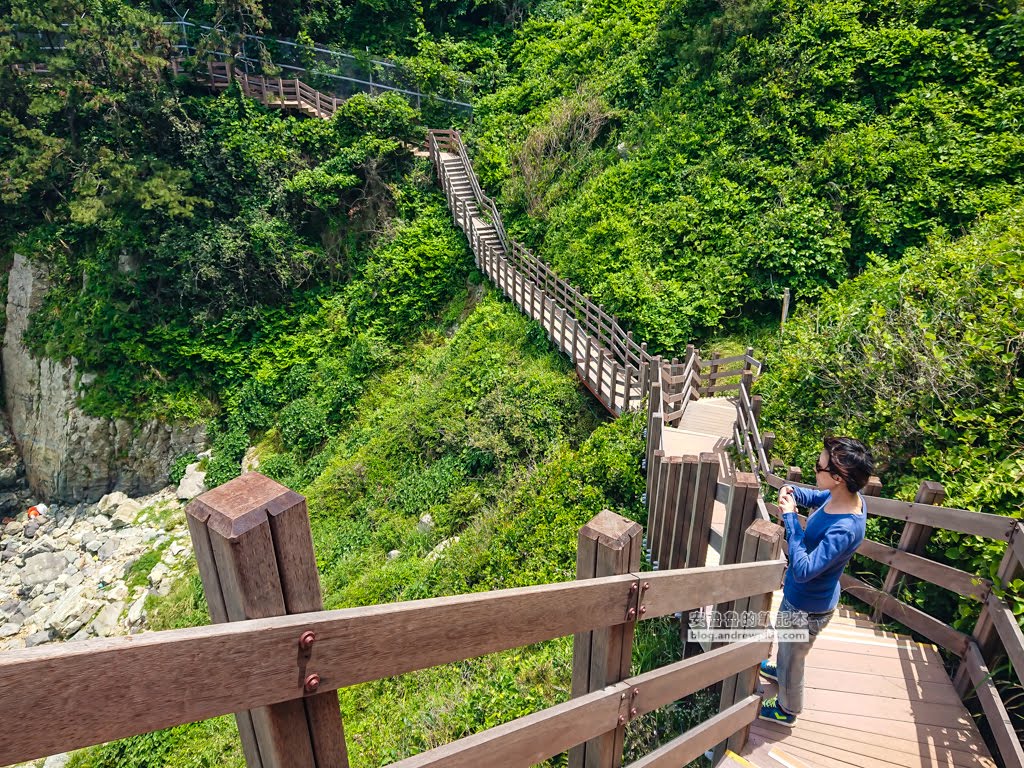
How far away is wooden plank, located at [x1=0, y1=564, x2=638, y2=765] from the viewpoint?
0.93 m

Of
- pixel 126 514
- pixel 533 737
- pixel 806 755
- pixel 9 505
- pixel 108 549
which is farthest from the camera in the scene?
pixel 9 505

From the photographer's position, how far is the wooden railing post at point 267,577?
3.97ft

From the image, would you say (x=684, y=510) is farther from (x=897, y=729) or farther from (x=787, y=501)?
(x=897, y=729)

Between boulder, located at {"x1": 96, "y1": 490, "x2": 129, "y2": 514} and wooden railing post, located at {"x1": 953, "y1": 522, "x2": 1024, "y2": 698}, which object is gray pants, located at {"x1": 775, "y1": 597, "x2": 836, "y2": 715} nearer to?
wooden railing post, located at {"x1": 953, "y1": 522, "x2": 1024, "y2": 698}

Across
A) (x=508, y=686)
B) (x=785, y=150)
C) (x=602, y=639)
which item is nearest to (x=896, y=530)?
(x=508, y=686)

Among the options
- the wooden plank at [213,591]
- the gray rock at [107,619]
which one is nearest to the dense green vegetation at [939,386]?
the wooden plank at [213,591]

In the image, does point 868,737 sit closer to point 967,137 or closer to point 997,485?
point 997,485

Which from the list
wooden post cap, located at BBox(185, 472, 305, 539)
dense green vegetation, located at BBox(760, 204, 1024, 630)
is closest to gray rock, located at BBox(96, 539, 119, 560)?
dense green vegetation, located at BBox(760, 204, 1024, 630)

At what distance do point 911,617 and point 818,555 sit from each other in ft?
5.50

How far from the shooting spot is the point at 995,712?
301 cm

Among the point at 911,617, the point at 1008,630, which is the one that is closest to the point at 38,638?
the point at 911,617

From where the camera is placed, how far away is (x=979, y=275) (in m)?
6.36

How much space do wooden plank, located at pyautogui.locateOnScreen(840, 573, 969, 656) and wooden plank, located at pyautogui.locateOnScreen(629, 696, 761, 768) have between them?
1582 millimetres

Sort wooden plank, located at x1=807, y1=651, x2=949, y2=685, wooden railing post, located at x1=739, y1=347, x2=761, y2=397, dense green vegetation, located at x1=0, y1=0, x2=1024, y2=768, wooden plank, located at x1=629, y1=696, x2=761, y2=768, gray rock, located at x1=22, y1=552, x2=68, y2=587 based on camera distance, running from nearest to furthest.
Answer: wooden plank, located at x1=629, y1=696, x2=761, y2=768 < wooden plank, located at x1=807, y1=651, x2=949, y2=685 < dense green vegetation, located at x1=0, y1=0, x2=1024, y2=768 < wooden railing post, located at x1=739, y1=347, x2=761, y2=397 < gray rock, located at x1=22, y1=552, x2=68, y2=587
